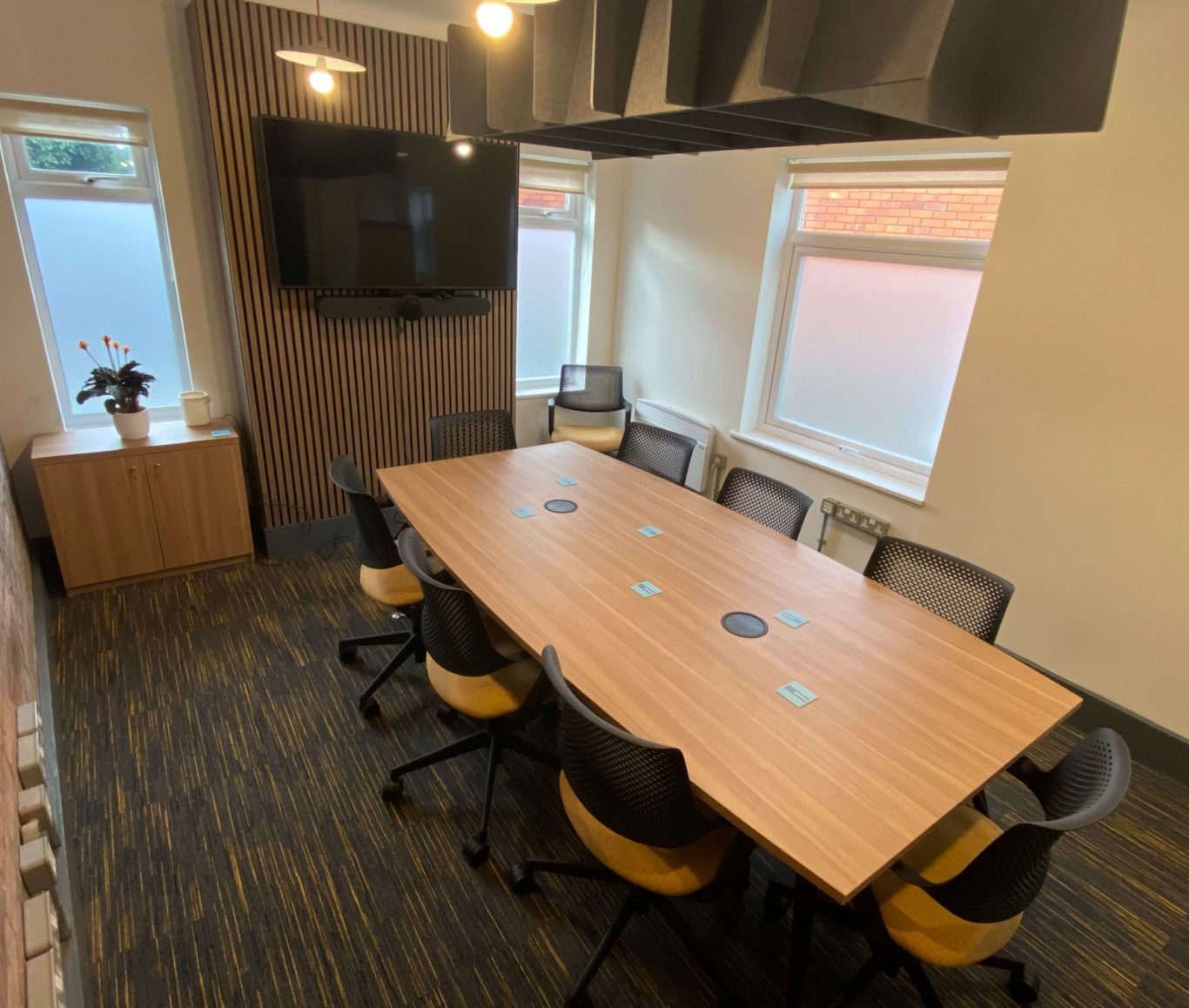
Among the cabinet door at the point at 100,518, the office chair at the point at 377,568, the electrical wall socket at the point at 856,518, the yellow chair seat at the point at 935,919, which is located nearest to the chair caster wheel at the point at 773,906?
the yellow chair seat at the point at 935,919

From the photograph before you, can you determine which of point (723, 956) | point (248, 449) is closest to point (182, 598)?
point (248, 449)

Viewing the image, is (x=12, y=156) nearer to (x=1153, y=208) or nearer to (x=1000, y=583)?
(x=1000, y=583)

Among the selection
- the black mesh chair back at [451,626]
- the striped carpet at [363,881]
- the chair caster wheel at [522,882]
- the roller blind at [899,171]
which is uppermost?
the roller blind at [899,171]

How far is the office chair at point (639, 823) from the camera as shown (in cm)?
151

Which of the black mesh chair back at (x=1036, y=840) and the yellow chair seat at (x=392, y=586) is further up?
the black mesh chair back at (x=1036, y=840)

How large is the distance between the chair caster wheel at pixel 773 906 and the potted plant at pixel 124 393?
11.9 feet

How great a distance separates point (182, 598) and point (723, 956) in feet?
10.3

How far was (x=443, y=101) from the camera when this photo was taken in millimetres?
3895

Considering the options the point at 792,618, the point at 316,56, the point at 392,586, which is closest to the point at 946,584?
the point at 792,618

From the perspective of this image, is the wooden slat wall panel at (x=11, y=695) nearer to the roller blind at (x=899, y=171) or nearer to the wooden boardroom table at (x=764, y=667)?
the wooden boardroom table at (x=764, y=667)

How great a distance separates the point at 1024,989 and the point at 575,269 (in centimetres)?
485

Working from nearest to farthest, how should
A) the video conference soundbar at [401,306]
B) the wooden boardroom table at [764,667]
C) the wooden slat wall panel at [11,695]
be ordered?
the wooden slat wall panel at [11,695] → the wooden boardroom table at [764,667] → the video conference soundbar at [401,306]

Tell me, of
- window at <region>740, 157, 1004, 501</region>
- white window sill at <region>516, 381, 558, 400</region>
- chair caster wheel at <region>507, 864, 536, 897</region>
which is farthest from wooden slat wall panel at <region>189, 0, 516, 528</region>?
chair caster wheel at <region>507, 864, 536, 897</region>

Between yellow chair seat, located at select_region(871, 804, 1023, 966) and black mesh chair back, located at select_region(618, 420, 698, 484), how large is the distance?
6.89 feet
